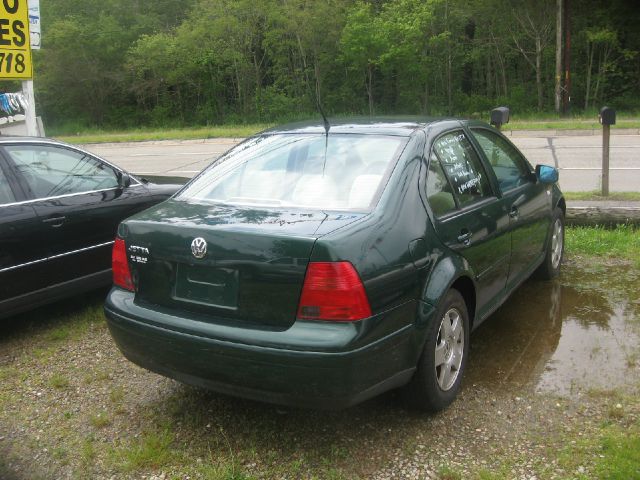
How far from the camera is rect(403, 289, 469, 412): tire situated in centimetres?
341

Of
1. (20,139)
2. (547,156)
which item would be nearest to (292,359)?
(20,139)

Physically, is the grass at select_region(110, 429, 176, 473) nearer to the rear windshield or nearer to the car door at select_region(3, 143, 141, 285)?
the rear windshield

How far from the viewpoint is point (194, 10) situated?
35656 millimetres

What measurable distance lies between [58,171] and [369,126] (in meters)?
2.76

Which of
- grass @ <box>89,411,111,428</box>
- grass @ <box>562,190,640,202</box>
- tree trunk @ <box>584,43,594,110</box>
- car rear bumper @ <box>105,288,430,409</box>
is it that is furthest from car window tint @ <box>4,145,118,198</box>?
tree trunk @ <box>584,43,594,110</box>

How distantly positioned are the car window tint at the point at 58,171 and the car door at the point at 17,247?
15 centimetres

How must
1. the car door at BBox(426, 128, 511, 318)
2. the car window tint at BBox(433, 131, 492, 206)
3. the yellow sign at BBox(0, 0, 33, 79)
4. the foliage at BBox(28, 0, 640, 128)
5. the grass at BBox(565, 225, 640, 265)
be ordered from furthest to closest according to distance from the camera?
the foliage at BBox(28, 0, 640, 128) → the yellow sign at BBox(0, 0, 33, 79) → the grass at BBox(565, 225, 640, 265) → the car window tint at BBox(433, 131, 492, 206) → the car door at BBox(426, 128, 511, 318)

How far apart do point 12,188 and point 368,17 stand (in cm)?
2507

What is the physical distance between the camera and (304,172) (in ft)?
12.6

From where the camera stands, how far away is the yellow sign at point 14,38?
704 cm

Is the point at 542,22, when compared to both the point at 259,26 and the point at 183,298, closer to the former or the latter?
the point at 259,26

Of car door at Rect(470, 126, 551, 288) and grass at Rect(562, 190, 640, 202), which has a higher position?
car door at Rect(470, 126, 551, 288)

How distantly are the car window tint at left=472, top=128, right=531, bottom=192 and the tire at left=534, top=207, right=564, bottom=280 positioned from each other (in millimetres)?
678

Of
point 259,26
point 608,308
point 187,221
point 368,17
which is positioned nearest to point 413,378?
point 187,221
